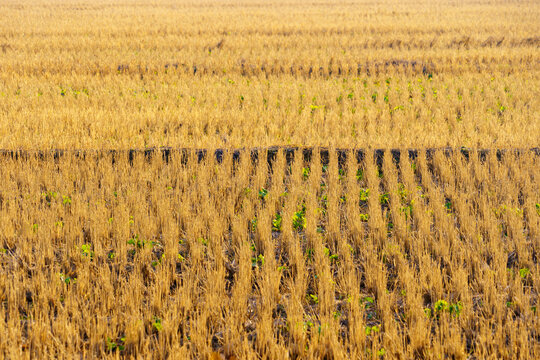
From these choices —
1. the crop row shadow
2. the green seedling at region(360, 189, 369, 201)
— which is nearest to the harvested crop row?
the green seedling at region(360, 189, 369, 201)

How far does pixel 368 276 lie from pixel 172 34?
1812 centimetres

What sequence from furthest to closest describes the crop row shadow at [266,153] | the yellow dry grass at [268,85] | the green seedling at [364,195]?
the yellow dry grass at [268,85] < the crop row shadow at [266,153] < the green seedling at [364,195]

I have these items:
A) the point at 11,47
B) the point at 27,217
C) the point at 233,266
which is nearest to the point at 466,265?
the point at 233,266

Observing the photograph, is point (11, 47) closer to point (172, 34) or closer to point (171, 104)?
point (172, 34)

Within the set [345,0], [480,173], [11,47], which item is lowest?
[480,173]

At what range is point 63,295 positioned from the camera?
386 cm

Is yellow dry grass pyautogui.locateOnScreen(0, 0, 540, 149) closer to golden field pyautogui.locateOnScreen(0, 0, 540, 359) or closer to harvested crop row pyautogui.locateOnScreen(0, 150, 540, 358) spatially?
golden field pyautogui.locateOnScreen(0, 0, 540, 359)

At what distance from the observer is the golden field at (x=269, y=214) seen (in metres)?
3.40

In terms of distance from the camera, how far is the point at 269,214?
540cm

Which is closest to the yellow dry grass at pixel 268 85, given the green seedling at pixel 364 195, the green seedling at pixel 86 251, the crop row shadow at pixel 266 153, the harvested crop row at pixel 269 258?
the crop row shadow at pixel 266 153

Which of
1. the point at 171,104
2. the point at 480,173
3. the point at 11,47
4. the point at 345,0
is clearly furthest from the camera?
the point at 345,0

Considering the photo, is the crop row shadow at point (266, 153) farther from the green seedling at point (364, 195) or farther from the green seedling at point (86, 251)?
the green seedling at point (86, 251)

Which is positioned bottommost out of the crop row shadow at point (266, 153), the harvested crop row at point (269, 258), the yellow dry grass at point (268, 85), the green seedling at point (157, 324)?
the green seedling at point (157, 324)

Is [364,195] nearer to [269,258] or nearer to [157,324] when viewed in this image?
[269,258]
